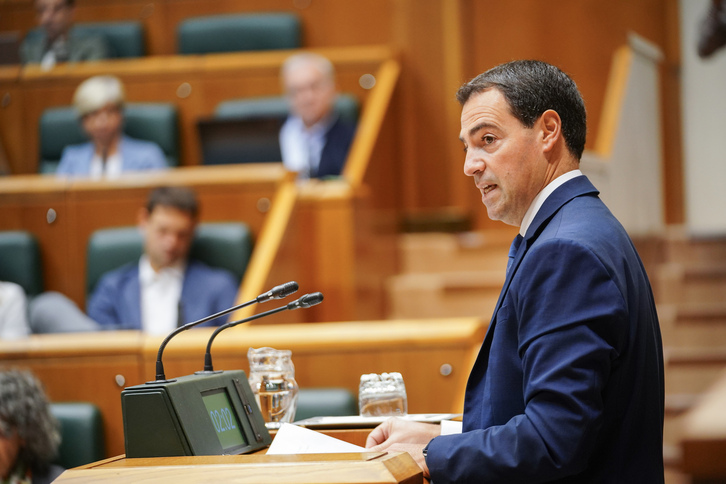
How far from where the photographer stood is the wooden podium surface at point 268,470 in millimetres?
584

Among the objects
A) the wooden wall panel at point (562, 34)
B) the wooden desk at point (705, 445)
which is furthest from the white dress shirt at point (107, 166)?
the wooden desk at point (705, 445)

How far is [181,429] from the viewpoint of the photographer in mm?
709

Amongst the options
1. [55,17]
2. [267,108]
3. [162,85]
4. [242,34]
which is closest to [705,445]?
[267,108]

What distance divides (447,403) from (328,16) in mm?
1945

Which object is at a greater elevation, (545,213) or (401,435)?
(545,213)

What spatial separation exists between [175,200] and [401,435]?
1210 mm

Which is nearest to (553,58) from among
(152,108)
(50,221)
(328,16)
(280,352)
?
(328,16)

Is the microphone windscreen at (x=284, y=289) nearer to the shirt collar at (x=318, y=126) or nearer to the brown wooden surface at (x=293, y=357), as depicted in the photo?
the brown wooden surface at (x=293, y=357)

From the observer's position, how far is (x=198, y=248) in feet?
6.30

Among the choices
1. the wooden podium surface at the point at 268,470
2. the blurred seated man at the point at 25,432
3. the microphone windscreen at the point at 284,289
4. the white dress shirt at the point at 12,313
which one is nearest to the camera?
the wooden podium surface at the point at 268,470

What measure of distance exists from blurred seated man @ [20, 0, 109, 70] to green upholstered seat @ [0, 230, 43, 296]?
885 mm

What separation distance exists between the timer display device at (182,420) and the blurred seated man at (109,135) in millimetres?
1573

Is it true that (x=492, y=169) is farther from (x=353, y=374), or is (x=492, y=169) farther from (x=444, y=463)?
(x=353, y=374)

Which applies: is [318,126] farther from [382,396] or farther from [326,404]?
[382,396]
